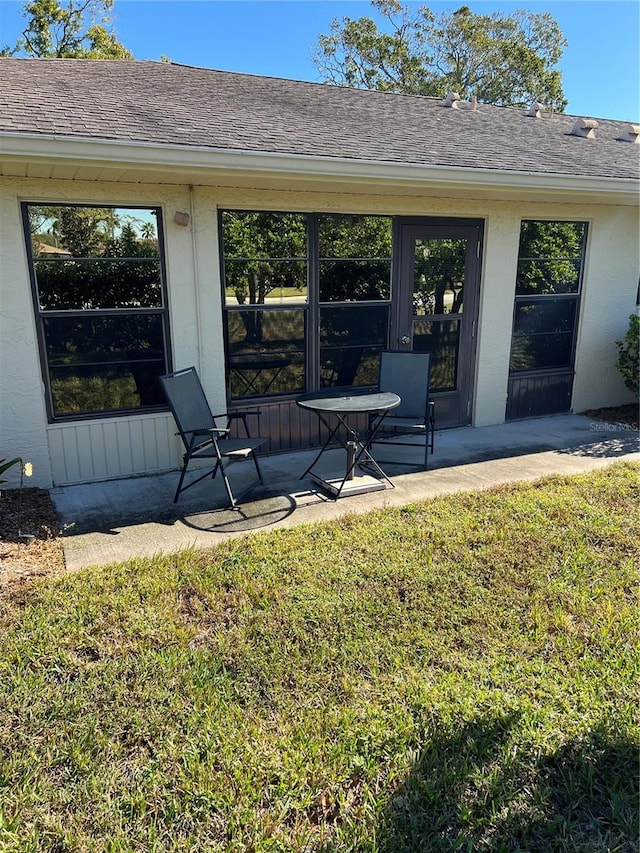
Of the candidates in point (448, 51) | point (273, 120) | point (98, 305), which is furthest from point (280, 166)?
point (448, 51)

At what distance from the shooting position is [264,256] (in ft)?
18.1

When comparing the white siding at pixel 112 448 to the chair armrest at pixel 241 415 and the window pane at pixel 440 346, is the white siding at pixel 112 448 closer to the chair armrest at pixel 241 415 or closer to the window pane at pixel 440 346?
the chair armrest at pixel 241 415

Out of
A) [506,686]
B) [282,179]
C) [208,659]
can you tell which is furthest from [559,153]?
[208,659]

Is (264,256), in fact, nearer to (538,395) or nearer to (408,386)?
(408,386)

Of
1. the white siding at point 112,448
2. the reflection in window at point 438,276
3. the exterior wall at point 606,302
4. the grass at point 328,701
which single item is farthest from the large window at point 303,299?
the exterior wall at point 606,302

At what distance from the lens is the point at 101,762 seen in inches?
86.8

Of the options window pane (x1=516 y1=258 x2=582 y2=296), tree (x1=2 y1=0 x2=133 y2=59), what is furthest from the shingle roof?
tree (x1=2 y1=0 x2=133 y2=59)

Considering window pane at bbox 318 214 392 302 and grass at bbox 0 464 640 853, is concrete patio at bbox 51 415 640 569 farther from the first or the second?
window pane at bbox 318 214 392 302

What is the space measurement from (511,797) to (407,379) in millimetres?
4056

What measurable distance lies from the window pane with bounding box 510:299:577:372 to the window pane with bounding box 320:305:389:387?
189cm

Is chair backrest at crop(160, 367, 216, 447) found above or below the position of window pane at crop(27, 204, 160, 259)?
below

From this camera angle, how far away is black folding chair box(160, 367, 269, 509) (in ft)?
15.1

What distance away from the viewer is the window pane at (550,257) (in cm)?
679

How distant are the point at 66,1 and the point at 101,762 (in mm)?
25294
